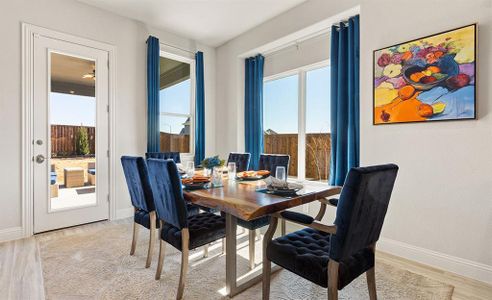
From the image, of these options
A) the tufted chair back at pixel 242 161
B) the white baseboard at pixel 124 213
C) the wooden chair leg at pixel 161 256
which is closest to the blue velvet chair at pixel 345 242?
the wooden chair leg at pixel 161 256

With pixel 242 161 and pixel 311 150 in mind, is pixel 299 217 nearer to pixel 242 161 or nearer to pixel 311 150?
pixel 242 161

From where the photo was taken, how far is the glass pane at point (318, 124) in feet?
11.5

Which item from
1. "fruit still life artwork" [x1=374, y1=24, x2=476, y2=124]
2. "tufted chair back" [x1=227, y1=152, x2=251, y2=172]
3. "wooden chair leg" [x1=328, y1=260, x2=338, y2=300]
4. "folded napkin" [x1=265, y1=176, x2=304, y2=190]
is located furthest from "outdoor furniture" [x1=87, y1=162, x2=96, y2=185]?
"fruit still life artwork" [x1=374, y1=24, x2=476, y2=124]

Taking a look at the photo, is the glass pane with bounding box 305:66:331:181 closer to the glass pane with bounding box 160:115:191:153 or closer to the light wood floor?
the light wood floor

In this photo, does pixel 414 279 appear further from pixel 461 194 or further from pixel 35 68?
pixel 35 68

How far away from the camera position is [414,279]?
210 centimetres

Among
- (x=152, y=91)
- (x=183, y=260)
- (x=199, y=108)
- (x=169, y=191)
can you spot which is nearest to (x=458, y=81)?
(x=169, y=191)

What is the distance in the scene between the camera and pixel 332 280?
1.33m

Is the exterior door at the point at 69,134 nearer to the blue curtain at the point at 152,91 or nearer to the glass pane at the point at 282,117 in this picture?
the blue curtain at the point at 152,91

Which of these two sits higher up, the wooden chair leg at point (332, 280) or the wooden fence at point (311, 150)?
the wooden fence at point (311, 150)

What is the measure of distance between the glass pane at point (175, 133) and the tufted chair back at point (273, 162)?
6.45 feet

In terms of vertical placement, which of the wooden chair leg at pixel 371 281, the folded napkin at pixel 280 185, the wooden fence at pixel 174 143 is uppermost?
the wooden fence at pixel 174 143

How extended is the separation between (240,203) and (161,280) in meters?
1.09

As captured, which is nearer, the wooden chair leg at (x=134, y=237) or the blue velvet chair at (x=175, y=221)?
the blue velvet chair at (x=175, y=221)
